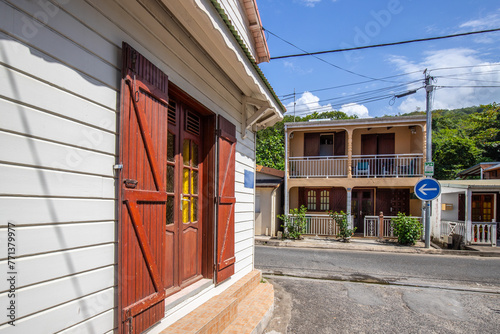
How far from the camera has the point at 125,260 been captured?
7.14ft

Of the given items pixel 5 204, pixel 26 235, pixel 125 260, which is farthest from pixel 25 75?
pixel 125 260

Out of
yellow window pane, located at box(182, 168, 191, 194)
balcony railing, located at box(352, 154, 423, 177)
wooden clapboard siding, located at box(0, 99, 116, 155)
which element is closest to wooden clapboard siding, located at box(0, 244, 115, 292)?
wooden clapboard siding, located at box(0, 99, 116, 155)

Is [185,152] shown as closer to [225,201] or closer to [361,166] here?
[225,201]

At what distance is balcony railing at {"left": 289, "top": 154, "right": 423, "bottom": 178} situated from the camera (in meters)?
14.2

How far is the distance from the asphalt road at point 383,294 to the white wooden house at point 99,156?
1915mm

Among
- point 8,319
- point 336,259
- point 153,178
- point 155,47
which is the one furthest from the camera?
point 336,259

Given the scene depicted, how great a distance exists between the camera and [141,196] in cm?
234

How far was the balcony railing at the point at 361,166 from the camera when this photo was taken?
46.7 ft

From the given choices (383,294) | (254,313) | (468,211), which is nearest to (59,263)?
(254,313)

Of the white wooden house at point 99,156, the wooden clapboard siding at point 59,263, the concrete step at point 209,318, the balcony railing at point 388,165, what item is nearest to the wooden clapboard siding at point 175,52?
the white wooden house at point 99,156

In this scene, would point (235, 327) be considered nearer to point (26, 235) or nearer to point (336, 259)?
point (26, 235)

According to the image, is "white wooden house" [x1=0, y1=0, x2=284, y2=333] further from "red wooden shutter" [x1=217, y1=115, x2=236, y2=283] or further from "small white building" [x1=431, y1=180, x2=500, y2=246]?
"small white building" [x1=431, y1=180, x2=500, y2=246]

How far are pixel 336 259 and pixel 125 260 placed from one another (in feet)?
26.2

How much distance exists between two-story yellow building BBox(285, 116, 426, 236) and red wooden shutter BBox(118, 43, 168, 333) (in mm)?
12018
